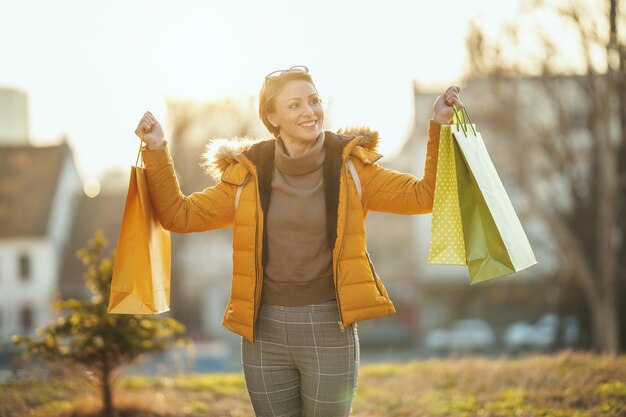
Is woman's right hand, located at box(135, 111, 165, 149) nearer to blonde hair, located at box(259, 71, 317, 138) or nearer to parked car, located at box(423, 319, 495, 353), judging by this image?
blonde hair, located at box(259, 71, 317, 138)

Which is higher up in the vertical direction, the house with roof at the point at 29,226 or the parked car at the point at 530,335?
the house with roof at the point at 29,226

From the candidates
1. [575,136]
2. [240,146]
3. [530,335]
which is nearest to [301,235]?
[240,146]

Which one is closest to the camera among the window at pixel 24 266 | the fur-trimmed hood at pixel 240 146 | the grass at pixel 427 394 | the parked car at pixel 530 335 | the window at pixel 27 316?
the fur-trimmed hood at pixel 240 146

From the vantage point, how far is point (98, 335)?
6566 millimetres

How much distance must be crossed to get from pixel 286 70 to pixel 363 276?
1027 mm

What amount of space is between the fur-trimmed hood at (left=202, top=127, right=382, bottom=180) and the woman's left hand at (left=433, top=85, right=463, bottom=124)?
303 millimetres

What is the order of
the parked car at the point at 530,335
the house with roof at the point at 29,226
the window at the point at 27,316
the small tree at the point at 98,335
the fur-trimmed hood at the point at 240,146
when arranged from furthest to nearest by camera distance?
the house with roof at the point at 29,226, the window at the point at 27,316, the parked car at the point at 530,335, the small tree at the point at 98,335, the fur-trimmed hood at the point at 240,146

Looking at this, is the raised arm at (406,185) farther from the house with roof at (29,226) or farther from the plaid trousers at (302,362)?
the house with roof at (29,226)

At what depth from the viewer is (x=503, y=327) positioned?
123ft

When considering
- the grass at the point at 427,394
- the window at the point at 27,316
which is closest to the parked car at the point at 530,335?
the window at the point at 27,316

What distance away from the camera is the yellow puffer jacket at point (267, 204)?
3404 mm

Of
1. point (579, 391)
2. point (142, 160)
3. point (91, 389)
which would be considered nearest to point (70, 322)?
point (91, 389)

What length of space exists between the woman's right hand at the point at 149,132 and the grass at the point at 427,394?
3.59m

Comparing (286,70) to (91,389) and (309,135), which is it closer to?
(309,135)
